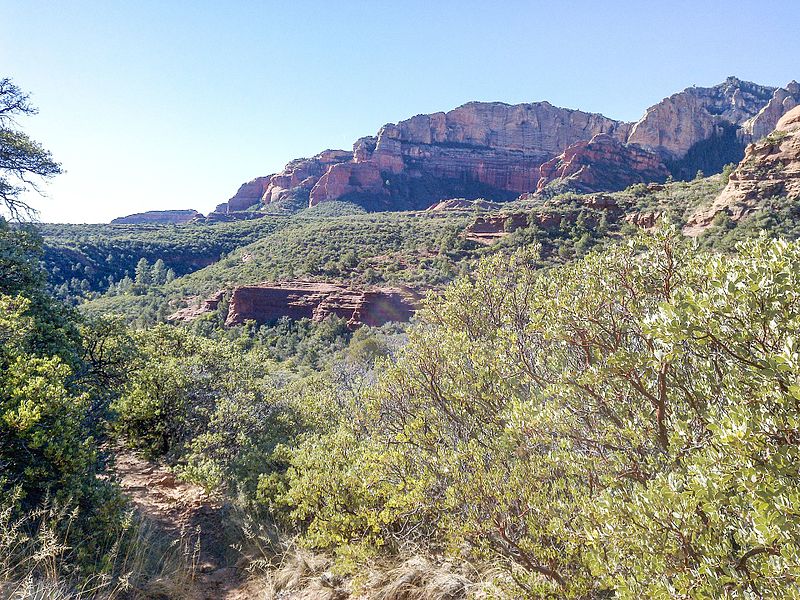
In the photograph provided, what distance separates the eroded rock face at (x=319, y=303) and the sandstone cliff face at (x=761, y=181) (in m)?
24.5

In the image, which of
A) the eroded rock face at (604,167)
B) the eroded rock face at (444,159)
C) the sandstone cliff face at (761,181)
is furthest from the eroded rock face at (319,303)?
the eroded rock face at (444,159)

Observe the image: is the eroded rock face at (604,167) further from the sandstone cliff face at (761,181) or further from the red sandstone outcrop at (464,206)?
the sandstone cliff face at (761,181)

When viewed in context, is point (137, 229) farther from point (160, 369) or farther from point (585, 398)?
point (585, 398)

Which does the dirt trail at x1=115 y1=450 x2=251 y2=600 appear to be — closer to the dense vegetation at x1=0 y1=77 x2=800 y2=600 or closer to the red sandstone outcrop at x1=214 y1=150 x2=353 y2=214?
the dense vegetation at x1=0 y1=77 x2=800 y2=600

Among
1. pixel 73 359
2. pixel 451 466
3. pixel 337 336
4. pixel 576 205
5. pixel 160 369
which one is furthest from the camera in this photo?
pixel 576 205

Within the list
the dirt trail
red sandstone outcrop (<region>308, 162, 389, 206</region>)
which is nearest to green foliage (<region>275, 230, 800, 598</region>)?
the dirt trail

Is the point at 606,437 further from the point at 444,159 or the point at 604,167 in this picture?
the point at 444,159

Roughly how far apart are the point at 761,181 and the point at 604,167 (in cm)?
6027

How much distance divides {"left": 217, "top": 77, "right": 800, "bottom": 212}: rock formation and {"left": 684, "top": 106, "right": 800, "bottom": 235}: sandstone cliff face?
1801 inches

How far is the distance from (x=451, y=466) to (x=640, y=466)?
1754mm

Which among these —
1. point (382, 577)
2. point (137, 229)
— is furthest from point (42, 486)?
point (137, 229)

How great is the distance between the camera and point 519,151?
12281 centimetres

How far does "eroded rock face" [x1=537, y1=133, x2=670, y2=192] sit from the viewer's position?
280 ft

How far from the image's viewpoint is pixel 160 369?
27.4 feet
